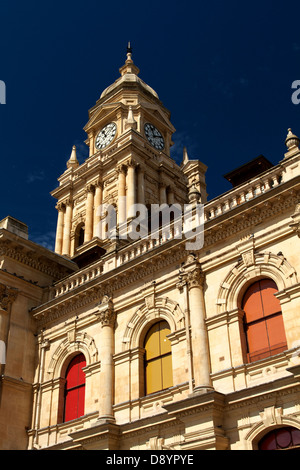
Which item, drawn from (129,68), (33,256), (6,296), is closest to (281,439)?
(6,296)

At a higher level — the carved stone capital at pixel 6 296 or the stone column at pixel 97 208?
the stone column at pixel 97 208

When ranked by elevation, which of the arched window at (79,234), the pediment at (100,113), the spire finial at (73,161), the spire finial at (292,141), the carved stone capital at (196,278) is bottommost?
the carved stone capital at (196,278)

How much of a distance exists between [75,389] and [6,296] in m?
5.23

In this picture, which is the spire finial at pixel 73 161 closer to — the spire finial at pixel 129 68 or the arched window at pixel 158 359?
the spire finial at pixel 129 68

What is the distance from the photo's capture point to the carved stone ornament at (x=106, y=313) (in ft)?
74.5

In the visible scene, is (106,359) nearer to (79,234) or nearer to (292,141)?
(292,141)

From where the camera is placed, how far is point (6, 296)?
25297mm

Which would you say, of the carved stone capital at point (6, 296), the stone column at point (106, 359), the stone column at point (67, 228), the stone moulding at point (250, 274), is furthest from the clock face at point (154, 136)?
the stone moulding at point (250, 274)

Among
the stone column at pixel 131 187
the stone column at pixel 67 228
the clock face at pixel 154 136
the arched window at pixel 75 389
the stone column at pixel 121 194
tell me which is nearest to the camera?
the arched window at pixel 75 389

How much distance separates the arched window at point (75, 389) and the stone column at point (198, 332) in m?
6.22

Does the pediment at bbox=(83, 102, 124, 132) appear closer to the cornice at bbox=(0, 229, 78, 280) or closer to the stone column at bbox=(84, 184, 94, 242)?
the stone column at bbox=(84, 184, 94, 242)

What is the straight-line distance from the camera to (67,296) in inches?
973

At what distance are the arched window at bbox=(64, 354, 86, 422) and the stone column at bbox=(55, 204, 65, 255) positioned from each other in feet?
69.4

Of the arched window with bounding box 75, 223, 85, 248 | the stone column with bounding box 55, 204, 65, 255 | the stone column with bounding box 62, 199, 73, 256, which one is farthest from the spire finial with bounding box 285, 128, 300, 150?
the stone column with bounding box 55, 204, 65, 255
